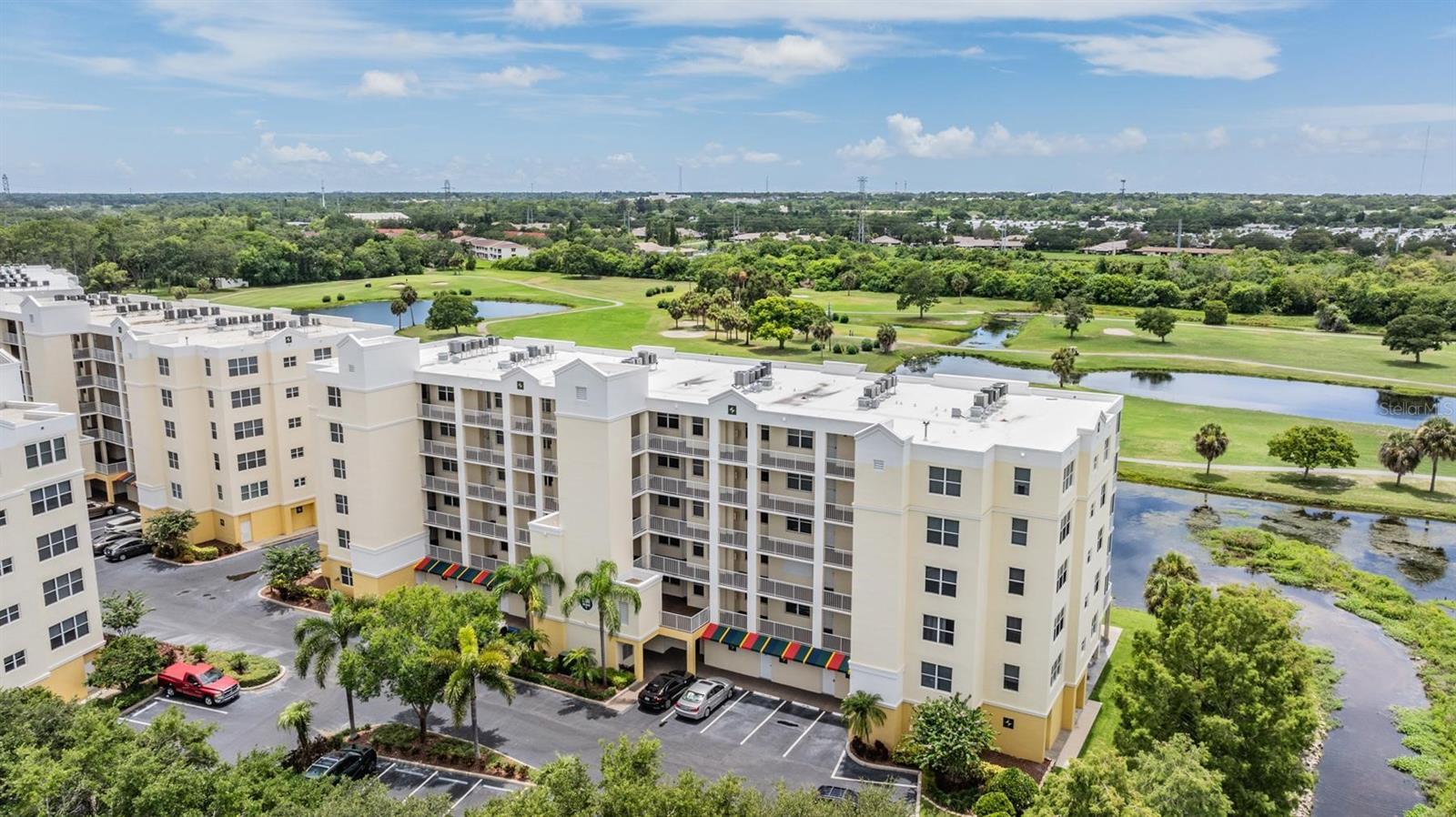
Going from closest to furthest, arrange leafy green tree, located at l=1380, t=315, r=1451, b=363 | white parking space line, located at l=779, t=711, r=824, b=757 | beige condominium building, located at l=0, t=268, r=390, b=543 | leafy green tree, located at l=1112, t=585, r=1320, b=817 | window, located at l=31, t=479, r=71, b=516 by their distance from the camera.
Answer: leafy green tree, located at l=1112, t=585, r=1320, b=817
white parking space line, located at l=779, t=711, r=824, b=757
window, located at l=31, t=479, r=71, b=516
beige condominium building, located at l=0, t=268, r=390, b=543
leafy green tree, located at l=1380, t=315, r=1451, b=363

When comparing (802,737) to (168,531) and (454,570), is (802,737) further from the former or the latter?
(168,531)

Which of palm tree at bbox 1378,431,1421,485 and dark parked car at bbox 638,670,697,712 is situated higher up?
palm tree at bbox 1378,431,1421,485

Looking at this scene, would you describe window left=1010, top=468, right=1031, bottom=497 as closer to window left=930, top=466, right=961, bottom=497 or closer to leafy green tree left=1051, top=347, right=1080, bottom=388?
window left=930, top=466, right=961, bottom=497

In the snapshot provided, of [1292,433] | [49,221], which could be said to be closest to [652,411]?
[1292,433]

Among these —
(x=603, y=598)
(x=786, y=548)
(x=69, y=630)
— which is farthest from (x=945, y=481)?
(x=69, y=630)

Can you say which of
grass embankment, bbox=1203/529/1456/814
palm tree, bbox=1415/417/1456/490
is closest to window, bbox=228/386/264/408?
grass embankment, bbox=1203/529/1456/814
